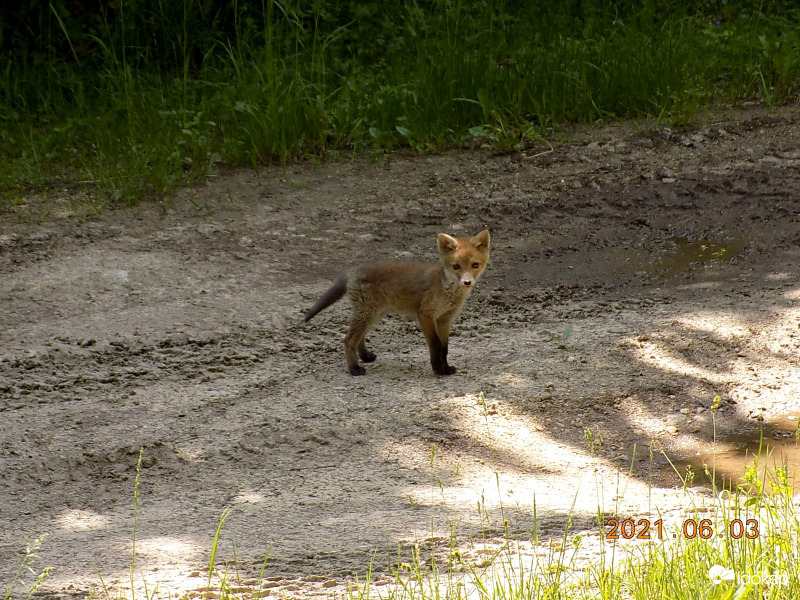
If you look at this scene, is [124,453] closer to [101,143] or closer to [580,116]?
[101,143]

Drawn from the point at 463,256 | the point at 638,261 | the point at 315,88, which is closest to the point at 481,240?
the point at 463,256

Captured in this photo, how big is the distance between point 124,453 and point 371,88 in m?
5.16

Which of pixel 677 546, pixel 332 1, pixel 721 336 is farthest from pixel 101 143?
pixel 677 546

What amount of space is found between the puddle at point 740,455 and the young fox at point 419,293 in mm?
1287

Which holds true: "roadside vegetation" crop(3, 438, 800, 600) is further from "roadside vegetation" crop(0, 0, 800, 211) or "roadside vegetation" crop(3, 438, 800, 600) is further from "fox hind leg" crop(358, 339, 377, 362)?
"roadside vegetation" crop(0, 0, 800, 211)

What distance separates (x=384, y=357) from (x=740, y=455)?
200 cm

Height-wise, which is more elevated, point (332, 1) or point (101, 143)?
point (332, 1)

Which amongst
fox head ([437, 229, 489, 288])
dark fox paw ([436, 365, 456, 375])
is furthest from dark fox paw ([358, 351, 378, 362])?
fox head ([437, 229, 489, 288])

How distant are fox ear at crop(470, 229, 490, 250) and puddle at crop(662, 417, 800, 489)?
4.96 ft

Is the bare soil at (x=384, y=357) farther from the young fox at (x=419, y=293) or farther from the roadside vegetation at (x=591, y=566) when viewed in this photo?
the young fox at (x=419, y=293)

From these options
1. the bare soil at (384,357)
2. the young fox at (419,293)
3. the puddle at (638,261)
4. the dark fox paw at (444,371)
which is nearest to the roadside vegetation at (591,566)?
the bare soil at (384,357)

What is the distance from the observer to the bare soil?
127 inches

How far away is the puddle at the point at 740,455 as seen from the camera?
3.57 metres

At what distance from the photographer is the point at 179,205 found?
22.3ft
